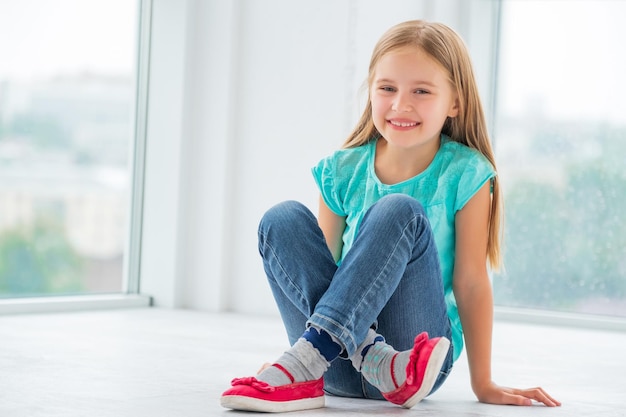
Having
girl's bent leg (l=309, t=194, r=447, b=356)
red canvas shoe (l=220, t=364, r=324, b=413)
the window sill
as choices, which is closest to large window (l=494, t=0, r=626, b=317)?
the window sill

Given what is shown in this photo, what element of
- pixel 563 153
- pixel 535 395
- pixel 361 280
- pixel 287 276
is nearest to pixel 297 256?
pixel 287 276

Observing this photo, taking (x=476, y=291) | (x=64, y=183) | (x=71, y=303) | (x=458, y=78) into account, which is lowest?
(x=71, y=303)

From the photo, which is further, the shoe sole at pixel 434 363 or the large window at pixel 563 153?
the large window at pixel 563 153

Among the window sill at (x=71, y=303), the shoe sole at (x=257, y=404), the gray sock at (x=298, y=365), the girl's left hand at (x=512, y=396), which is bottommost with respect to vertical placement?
the window sill at (x=71, y=303)

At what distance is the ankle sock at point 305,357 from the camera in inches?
54.0

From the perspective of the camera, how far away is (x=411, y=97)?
1.61m

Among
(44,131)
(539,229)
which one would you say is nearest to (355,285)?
(44,131)

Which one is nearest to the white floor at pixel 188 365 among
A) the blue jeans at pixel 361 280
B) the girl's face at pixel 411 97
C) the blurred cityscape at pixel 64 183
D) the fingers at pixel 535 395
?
the fingers at pixel 535 395

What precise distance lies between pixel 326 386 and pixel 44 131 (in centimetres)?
167

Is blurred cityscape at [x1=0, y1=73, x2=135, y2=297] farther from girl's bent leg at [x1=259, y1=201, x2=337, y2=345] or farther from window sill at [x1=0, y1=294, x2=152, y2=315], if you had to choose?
girl's bent leg at [x1=259, y1=201, x2=337, y2=345]

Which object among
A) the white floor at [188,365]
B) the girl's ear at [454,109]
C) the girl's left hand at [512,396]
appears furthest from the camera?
the girl's ear at [454,109]

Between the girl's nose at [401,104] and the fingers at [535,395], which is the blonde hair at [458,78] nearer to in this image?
the girl's nose at [401,104]

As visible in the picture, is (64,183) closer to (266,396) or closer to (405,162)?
(405,162)

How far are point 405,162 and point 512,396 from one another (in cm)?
44
